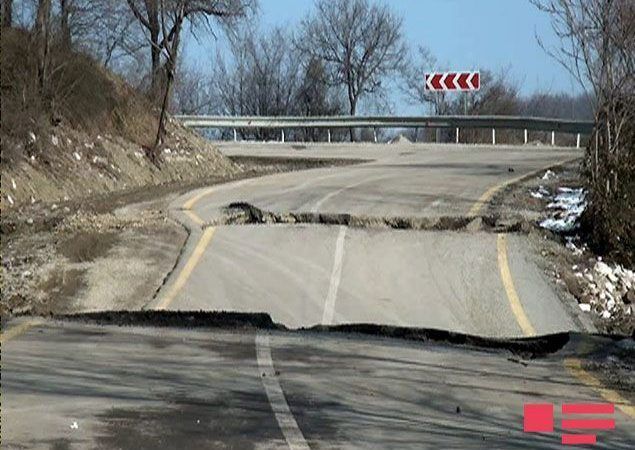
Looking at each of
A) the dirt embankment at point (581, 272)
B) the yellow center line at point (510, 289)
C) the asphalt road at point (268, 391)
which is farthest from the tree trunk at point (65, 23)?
the asphalt road at point (268, 391)

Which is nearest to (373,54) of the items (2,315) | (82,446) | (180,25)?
(180,25)

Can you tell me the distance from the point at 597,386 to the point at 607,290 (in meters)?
6.76

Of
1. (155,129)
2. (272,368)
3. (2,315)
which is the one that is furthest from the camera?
(155,129)

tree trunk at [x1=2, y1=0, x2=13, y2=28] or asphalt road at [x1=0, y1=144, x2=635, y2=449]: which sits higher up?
tree trunk at [x1=2, y1=0, x2=13, y2=28]

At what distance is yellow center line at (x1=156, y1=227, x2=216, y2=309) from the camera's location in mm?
13281

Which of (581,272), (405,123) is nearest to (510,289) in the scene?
(581,272)

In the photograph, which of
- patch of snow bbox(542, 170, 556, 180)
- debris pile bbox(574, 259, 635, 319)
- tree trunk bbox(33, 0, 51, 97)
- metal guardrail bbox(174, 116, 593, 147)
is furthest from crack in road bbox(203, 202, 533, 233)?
metal guardrail bbox(174, 116, 593, 147)

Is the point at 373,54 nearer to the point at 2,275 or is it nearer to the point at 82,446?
the point at 2,275

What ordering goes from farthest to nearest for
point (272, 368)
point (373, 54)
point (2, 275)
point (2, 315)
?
point (373, 54), point (2, 275), point (2, 315), point (272, 368)

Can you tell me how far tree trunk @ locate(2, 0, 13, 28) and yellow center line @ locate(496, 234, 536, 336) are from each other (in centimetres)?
1664

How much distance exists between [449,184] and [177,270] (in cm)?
1053

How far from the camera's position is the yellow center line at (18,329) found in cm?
987

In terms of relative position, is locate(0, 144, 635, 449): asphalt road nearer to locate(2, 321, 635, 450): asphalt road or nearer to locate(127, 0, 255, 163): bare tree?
locate(2, 321, 635, 450): asphalt road

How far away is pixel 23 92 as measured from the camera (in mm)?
24844
